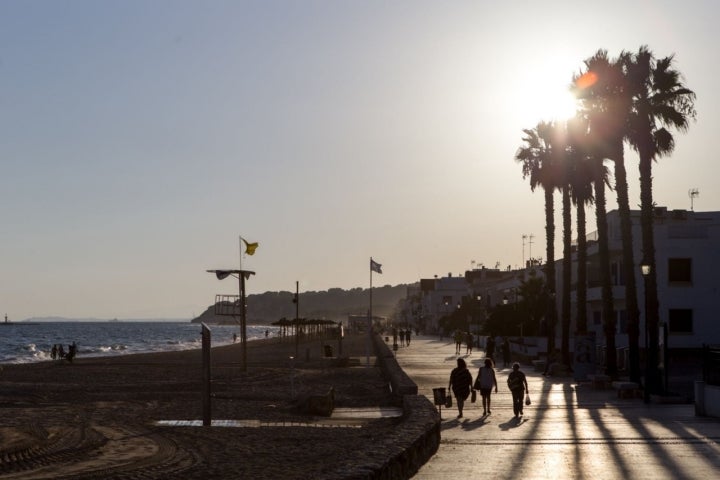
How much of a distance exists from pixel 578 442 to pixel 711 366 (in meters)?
6.28

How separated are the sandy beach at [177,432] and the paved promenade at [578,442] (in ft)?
5.39

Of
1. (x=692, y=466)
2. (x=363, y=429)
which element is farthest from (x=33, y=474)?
(x=692, y=466)

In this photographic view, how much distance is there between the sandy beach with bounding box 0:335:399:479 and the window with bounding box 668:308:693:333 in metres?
18.4

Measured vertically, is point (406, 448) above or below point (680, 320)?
below

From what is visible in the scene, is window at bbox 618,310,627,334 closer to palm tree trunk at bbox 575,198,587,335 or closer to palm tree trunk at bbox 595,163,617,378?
palm tree trunk at bbox 575,198,587,335

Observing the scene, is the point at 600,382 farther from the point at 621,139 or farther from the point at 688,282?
the point at 688,282

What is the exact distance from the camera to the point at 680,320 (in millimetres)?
51812

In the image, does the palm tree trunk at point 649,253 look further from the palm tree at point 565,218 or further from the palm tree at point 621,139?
the palm tree at point 565,218

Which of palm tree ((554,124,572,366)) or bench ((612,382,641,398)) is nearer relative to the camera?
bench ((612,382,641,398))

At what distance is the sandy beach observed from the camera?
1522cm

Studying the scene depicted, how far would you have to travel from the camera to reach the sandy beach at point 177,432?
15.2 meters

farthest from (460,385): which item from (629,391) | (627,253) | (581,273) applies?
(581,273)


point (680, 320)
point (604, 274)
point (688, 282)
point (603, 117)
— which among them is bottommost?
point (680, 320)

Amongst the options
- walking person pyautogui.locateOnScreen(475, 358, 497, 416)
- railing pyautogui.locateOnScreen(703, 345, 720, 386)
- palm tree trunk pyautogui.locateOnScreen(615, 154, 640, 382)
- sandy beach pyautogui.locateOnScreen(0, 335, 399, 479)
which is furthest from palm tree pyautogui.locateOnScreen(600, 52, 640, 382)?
walking person pyautogui.locateOnScreen(475, 358, 497, 416)
